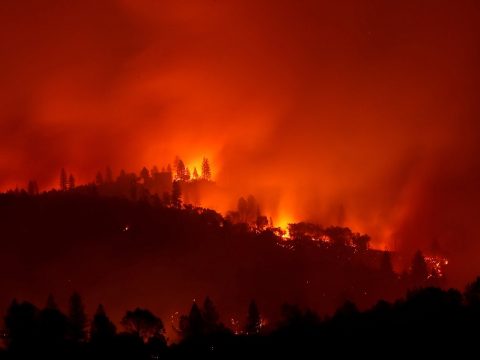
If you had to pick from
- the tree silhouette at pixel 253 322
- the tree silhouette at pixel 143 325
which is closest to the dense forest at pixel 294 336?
the tree silhouette at pixel 143 325

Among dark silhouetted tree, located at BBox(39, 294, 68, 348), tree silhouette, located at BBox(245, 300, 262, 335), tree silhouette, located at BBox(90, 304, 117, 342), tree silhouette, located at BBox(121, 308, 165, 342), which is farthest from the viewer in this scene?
tree silhouette, located at BBox(245, 300, 262, 335)

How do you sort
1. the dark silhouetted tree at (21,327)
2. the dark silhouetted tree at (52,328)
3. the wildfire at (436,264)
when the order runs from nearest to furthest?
the dark silhouetted tree at (21,327)
the dark silhouetted tree at (52,328)
the wildfire at (436,264)

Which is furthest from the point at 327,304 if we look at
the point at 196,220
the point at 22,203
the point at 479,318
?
the point at 22,203

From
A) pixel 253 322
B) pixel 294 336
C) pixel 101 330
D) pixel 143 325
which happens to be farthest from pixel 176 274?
pixel 294 336

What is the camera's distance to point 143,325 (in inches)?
3248

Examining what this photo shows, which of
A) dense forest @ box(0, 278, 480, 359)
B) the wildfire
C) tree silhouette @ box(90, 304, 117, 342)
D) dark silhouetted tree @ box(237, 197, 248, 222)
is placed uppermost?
dark silhouetted tree @ box(237, 197, 248, 222)

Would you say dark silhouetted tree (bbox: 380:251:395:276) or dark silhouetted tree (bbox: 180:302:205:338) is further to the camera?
dark silhouetted tree (bbox: 380:251:395:276)

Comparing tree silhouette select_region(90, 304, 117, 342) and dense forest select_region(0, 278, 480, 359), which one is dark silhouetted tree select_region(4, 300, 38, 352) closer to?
dense forest select_region(0, 278, 480, 359)

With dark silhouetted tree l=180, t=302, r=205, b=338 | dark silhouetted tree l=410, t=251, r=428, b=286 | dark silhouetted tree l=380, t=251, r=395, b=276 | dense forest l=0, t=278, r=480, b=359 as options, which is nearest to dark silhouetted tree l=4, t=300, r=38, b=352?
dense forest l=0, t=278, r=480, b=359

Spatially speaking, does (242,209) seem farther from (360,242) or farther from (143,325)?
(143,325)

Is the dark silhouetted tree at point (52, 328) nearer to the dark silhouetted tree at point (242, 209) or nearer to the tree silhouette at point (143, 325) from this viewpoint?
the tree silhouette at point (143, 325)

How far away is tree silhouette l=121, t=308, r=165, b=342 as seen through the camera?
82000 millimetres

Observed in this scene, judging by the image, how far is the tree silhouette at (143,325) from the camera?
8200cm

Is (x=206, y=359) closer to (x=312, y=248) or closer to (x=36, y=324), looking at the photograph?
(x=36, y=324)
